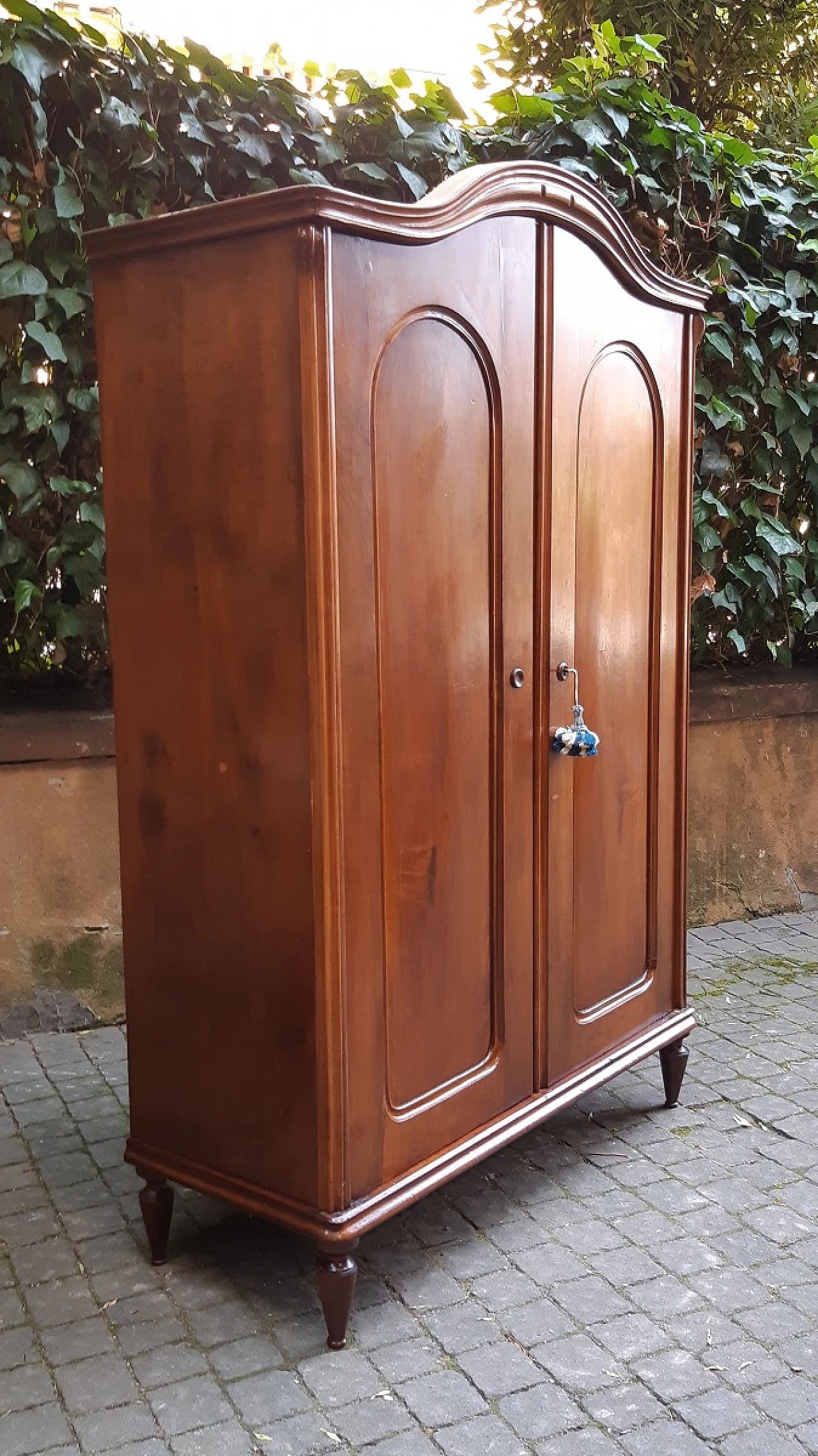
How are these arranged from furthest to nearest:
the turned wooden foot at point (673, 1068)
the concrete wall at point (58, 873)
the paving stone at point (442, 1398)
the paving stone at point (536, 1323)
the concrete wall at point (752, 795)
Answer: the concrete wall at point (752, 795) < the concrete wall at point (58, 873) < the turned wooden foot at point (673, 1068) < the paving stone at point (536, 1323) < the paving stone at point (442, 1398)

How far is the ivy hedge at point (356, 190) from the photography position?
3391 mm

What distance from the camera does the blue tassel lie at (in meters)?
2.65

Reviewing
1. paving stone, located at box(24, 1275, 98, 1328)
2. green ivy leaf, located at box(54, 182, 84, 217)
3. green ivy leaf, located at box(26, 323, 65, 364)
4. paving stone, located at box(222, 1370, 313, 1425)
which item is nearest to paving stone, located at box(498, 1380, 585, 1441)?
paving stone, located at box(222, 1370, 313, 1425)

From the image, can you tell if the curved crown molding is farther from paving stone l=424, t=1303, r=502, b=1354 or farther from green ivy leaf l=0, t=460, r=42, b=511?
paving stone l=424, t=1303, r=502, b=1354

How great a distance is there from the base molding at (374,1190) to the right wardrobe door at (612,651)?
7cm

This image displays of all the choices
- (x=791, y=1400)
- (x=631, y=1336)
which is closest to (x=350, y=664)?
(x=631, y=1336)

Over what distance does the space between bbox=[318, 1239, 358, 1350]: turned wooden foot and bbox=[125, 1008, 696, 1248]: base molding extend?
0.04 m

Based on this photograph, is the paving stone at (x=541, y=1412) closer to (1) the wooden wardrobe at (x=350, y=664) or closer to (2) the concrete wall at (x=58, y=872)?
(1) the wooden wardrobe at (x=350, y=664)

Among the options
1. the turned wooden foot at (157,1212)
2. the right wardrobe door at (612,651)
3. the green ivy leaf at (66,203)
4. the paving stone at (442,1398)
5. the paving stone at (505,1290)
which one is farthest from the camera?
the green ivy leaf at (66,203)

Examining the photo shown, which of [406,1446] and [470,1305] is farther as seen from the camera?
[470,1305]

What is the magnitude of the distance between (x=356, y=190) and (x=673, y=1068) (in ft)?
9.47

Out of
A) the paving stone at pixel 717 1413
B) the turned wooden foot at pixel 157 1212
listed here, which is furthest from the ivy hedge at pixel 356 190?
the paving stone at pixel 717 1413

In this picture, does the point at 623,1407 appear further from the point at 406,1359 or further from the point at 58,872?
the point at 58,872

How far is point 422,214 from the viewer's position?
6.89 ft
